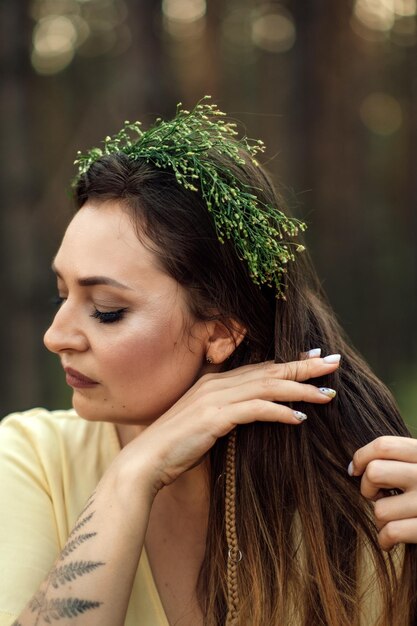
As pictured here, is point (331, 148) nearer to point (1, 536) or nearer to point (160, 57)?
point (160, 57)

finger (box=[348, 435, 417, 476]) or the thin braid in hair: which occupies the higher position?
finger (box=[348, 435, 417, 476])

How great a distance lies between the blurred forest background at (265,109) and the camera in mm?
4398

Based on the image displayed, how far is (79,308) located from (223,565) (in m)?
0.76

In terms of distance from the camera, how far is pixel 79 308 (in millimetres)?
2074

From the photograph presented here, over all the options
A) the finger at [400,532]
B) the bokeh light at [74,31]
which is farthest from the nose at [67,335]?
the bokeh light at [74,31]

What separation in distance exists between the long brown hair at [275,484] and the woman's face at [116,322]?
0.06 meters

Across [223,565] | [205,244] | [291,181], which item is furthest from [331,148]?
[223,565]

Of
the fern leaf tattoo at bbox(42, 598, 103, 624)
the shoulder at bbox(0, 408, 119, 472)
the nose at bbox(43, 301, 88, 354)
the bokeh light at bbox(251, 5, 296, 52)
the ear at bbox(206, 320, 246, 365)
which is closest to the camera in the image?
the fern leaf tattoo at bbox(42, 598, 103, 624)

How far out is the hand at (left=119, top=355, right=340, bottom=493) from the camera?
1950 mm

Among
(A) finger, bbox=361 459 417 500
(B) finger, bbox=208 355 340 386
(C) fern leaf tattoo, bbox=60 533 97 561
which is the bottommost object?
(C) fern leaf tattoo, bbox=60 533 97 561

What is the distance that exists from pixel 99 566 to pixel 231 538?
1.24 feet

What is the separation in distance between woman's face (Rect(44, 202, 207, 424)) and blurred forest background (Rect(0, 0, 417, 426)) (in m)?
2.42

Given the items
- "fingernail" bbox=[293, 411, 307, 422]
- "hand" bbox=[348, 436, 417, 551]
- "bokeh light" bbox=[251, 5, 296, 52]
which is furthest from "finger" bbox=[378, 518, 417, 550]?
"bokeh light" bbox=[251, 5, 296, 52]

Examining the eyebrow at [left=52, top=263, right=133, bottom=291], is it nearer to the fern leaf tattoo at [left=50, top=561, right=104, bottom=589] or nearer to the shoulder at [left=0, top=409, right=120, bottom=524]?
the shoulder at [left=0, top=409, right=120, bottom=524]
